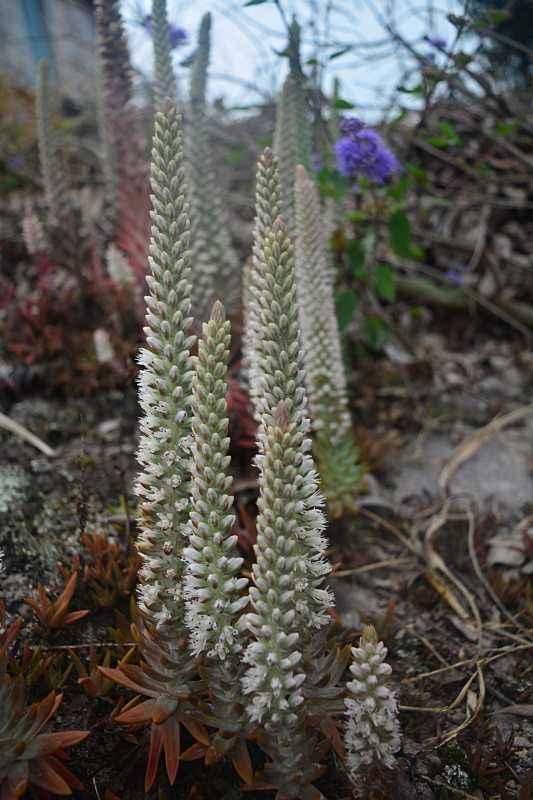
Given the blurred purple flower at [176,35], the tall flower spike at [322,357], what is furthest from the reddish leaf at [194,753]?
the blurred purple flower at [176,35]

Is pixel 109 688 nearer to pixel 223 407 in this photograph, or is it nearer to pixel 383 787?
pixel 383 787

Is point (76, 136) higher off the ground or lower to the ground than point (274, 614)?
higher

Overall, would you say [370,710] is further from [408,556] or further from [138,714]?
[408,556]

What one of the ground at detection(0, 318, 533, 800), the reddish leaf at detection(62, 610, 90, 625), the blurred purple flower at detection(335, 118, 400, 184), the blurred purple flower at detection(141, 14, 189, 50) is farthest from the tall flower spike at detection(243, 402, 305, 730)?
the blurred purple flower at detection(141, 14, 189, 50)

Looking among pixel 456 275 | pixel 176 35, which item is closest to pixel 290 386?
pixel 176 35

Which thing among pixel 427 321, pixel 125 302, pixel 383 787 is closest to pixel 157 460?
pixel 383 787

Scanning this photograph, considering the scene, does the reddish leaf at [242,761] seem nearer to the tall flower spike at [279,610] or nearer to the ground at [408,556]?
the tall flower spike at [279,610]
